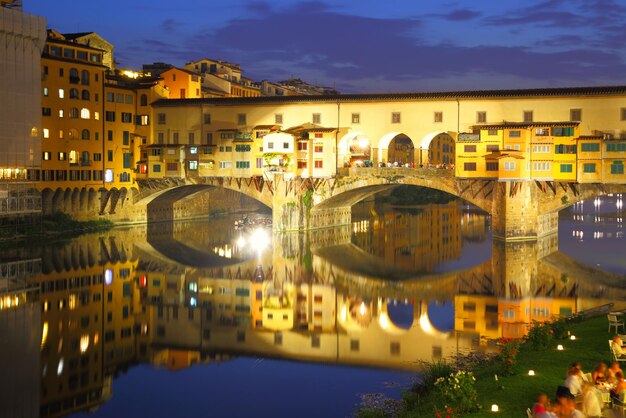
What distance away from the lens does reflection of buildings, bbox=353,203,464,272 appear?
41625 mm

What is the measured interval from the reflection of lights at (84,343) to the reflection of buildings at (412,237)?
19111mm

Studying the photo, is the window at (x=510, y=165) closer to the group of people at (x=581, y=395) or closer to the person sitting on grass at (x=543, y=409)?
the group of people at (x=581, y=395)

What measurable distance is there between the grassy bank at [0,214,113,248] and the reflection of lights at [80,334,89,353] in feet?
71.0

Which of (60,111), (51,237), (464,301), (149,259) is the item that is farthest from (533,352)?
(60,111)

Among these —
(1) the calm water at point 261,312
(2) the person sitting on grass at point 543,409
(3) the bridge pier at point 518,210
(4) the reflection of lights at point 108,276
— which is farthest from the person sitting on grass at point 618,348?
(3) the bridge pier at point 518,210

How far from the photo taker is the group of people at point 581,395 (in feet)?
38.5

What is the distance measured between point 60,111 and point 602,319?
138 feet

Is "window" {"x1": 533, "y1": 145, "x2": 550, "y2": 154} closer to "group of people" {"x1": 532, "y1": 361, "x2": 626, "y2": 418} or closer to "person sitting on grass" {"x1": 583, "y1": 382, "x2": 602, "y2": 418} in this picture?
"group of people" {"x1": 532, "y1": 361, "x2": 626, "y2": 418}

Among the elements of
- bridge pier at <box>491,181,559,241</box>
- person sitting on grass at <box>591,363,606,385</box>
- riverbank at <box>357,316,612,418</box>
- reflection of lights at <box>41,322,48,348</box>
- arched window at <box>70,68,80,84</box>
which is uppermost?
arched window at <box>70,68,80,84</box>

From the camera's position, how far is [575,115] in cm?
4609

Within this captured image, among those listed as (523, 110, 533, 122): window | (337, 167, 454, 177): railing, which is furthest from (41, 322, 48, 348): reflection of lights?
(523, 110, 533, 122): window

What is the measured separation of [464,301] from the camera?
29.3 metres

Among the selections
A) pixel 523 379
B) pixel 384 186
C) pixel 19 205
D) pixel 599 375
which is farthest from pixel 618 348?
pixel 19 205

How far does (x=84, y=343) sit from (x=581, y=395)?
49.8ft
